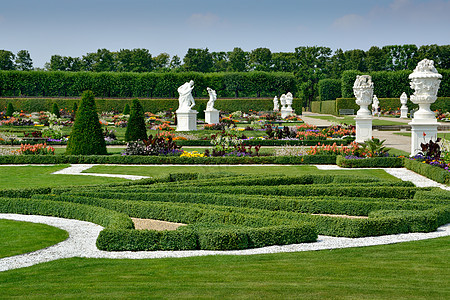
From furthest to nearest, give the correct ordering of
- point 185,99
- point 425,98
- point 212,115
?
point 212,115 → point 185,99 → point 425,98

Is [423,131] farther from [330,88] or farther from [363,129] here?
[330,88]

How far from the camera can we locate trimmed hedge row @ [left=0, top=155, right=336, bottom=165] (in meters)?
15.6

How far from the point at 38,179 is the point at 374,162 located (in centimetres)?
836

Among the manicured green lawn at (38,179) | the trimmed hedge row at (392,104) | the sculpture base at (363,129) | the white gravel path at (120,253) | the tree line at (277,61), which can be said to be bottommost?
the manicured green lawn at (38,179)

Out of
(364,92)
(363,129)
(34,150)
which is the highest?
(364,92)

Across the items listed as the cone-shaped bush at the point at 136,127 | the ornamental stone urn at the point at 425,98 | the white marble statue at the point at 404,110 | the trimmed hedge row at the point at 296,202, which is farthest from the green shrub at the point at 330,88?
the trimmed hedge row at the point at 296,202

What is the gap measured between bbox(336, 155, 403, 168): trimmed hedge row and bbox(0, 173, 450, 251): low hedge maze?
3931mm

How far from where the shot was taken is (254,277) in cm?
459

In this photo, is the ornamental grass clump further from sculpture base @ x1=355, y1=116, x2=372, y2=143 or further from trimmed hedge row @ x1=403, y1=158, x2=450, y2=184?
trimmed hedge row @ x1=403, y1=158, x2=450, y2=184

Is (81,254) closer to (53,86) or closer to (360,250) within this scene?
(360,250)

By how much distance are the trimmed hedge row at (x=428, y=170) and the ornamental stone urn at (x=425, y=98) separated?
0.58m

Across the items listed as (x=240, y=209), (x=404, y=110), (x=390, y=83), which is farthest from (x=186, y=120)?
(x=390, y=83)

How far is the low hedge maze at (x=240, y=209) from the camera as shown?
20.2ft

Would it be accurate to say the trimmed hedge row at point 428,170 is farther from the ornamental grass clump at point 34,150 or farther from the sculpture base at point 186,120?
the sculpture base at point 186,120
